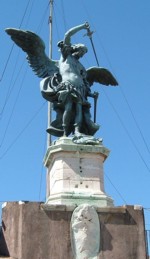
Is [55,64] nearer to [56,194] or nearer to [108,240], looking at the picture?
[56,194]

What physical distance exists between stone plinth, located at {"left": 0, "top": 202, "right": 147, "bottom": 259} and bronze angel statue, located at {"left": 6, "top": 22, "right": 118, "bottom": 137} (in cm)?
232

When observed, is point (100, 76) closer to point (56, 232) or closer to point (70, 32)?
point (70, 32)

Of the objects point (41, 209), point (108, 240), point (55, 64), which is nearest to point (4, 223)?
point (41, 209)

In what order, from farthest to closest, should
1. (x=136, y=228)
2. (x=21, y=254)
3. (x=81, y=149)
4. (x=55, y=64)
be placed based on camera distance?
(x=55, y=64), (x=81, y=149), (x=136, y=228), (x=21, y=254)

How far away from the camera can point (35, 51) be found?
12805mm

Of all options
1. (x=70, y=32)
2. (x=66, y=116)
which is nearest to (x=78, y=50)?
(x=70, y=32)

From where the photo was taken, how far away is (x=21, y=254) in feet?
32.3

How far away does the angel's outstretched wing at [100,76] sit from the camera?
13531 millimetres

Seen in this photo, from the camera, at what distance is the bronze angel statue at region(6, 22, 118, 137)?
39.9ft

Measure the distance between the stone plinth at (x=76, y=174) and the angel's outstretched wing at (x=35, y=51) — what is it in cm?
224

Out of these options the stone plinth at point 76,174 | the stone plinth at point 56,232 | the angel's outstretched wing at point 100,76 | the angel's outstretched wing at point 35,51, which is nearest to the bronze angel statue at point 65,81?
the angel's outstretched wing at point 35,51

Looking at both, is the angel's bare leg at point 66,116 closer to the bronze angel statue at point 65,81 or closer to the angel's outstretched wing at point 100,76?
the bronze angel statue at point 65,81

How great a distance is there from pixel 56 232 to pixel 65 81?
13.3 feet

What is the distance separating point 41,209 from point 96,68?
490 cm
